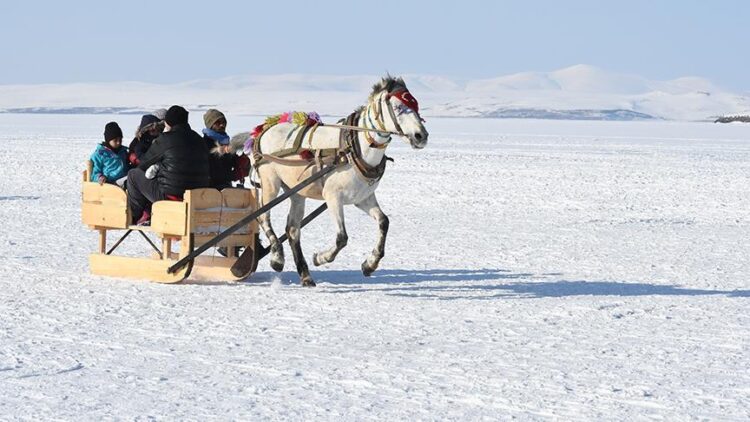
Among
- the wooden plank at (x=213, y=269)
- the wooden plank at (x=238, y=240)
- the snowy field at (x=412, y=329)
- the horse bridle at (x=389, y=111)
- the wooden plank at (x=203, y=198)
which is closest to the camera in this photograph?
the snowy field at (x=412, y=329)

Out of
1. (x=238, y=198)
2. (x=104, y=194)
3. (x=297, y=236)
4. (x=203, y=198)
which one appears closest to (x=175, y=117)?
(x=203, y=198)

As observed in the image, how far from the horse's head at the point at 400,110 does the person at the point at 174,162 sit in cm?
132

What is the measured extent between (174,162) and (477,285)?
226 centimetres

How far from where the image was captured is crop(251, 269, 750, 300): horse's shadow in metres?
8.46

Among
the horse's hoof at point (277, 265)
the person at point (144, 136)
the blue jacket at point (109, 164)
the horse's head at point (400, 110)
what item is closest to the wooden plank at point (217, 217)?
the horse's hoof at point (277, 265)

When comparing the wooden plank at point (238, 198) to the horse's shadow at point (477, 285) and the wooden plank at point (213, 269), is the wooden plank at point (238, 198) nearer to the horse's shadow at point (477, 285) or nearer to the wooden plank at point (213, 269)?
the wooden plank at point (213, 269)

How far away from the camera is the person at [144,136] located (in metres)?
9.28

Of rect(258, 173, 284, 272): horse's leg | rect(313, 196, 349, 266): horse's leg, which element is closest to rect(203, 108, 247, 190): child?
rect(258, 173, 284, 272): horse's leg

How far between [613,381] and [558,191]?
13.0 metres

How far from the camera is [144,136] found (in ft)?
30.5

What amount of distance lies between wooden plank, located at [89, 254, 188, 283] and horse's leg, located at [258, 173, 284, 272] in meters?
0.81

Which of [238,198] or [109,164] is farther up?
[109,164]

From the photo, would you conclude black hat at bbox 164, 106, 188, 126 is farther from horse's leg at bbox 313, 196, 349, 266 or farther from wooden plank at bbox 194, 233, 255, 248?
horse's leg at bbox 313, 196, 349, 266

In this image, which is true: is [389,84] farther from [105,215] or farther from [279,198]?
[105,215]
